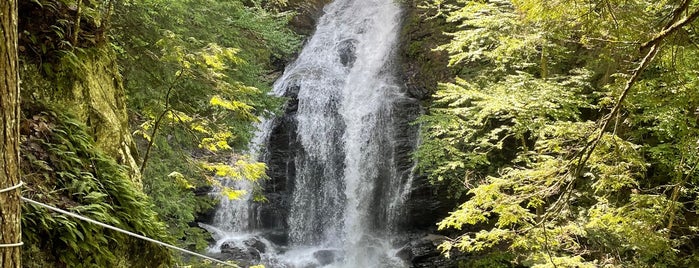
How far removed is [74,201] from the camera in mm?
2910

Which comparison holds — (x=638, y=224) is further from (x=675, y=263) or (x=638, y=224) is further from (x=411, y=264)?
(x=411, y=264)

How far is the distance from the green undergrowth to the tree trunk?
825 mm

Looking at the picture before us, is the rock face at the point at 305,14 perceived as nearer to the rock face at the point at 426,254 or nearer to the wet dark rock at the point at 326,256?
the wet dark rock at the point at 326,256

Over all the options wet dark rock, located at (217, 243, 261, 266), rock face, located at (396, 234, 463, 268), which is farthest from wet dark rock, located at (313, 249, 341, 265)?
rock face, located at (396, 234, 463, 268)

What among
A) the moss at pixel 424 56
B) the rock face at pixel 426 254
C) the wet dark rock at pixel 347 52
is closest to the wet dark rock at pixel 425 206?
the rock face at pixel 426 254

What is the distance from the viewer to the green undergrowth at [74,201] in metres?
2.55

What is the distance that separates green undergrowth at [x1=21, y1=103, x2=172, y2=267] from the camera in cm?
255

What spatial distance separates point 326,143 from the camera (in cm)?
1559

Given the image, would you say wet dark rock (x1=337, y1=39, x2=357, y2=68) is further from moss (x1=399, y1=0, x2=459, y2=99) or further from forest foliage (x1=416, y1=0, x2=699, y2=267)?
forest foliage (x1=416, y1=0, x2=699, y2=267)

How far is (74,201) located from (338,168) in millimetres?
12455

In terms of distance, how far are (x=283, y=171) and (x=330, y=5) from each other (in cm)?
1093

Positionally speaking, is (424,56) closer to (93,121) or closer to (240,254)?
(240,254)

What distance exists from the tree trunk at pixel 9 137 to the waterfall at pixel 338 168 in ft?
38.5

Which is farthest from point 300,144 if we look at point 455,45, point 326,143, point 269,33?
point 455,45
